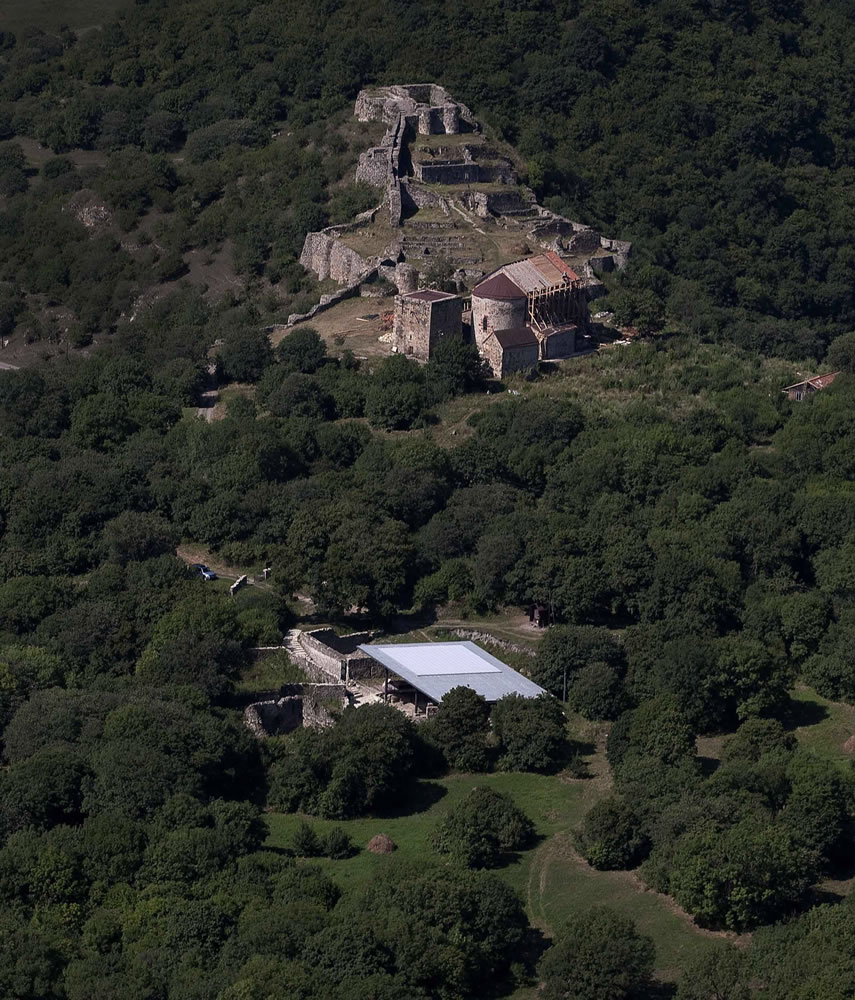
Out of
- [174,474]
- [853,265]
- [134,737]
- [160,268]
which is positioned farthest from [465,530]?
[853,265]

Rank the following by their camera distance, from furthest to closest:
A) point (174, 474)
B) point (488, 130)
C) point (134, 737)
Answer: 1. point (488, 130)
2. point (174, 474)
3. point (134, 737)

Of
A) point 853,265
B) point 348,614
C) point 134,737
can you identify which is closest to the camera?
point 134,737

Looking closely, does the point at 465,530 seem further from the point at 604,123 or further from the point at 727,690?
the point at 604,123

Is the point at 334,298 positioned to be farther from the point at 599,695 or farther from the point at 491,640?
the point at 599,695

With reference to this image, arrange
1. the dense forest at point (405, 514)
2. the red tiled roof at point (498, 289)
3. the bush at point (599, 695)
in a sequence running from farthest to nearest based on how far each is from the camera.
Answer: the red tiled roof at point (498, 289)
the bush at point (599, 695)
the dense forest at point (405, 514)

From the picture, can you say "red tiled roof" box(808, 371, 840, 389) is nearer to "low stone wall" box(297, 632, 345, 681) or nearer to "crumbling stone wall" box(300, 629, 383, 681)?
"crumbling stone wall" box(300, 629, 383, 681)

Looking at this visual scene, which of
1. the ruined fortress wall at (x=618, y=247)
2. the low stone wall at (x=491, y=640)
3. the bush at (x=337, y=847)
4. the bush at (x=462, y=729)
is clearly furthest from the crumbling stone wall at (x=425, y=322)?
the bush at (x=337, y=847)

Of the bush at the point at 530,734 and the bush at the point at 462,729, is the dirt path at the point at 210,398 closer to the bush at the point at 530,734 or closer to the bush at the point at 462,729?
the bush at the point at 462,729
